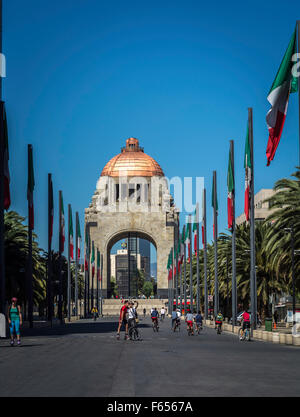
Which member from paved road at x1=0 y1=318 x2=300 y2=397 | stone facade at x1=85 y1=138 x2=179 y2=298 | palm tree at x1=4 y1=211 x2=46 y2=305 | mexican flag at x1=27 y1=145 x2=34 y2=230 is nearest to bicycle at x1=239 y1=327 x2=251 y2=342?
paved road at x1=0 y1=318 x2=300 y2=397

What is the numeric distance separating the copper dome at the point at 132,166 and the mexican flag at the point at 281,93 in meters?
119

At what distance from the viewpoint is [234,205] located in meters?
47.7

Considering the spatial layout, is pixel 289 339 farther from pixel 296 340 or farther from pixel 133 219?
pixel 133 219

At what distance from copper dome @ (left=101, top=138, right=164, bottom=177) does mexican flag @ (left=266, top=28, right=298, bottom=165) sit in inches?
4668

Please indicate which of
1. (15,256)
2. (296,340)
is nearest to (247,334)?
(296,340)

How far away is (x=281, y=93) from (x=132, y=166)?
395 ft

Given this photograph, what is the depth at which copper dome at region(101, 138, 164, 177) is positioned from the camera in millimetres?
146000

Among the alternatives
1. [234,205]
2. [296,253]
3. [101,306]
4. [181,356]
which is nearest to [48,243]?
[234,205]

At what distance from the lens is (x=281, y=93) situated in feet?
87.1

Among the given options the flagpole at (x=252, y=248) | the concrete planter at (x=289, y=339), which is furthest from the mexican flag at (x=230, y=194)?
the concrete planter at (x=289, y=339)

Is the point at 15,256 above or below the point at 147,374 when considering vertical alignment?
above

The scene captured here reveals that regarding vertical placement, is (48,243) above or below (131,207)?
below

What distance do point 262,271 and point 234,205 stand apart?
16.3 metres
